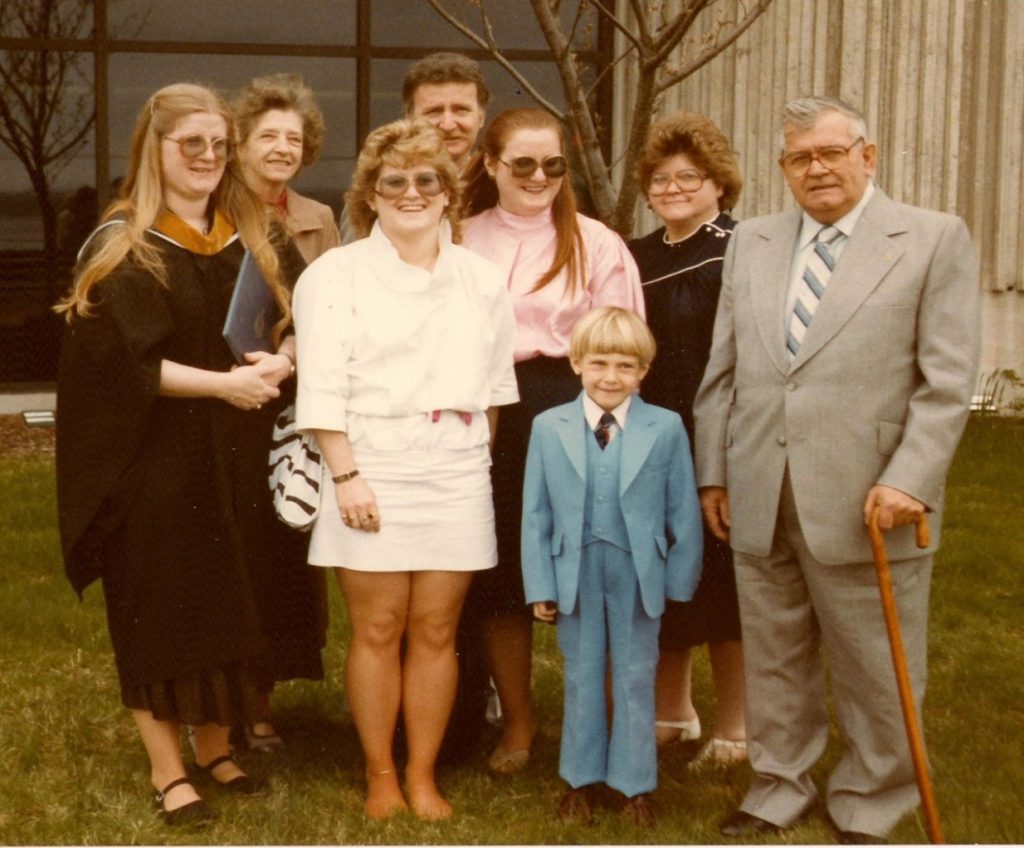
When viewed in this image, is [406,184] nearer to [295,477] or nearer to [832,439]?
[295,477]

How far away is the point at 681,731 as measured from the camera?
515 centimetres

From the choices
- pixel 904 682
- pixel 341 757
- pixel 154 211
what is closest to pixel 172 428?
pixel 154 211

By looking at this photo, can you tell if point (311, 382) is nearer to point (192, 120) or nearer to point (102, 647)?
point (192, 120)

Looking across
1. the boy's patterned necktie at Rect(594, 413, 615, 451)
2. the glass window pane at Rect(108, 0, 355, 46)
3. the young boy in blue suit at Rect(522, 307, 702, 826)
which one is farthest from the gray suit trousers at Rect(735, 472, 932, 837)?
the glass window pane at Rect(108, 0, 355, 46)

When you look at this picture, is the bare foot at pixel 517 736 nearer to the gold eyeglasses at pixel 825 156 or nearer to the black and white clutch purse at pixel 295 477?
the black and white clutch purse at pixel 295 477

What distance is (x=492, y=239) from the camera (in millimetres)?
4648

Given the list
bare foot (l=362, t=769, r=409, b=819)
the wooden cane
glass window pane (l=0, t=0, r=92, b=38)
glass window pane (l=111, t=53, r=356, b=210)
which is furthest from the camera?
glass window pane (l=111, t=53, r=356, b=210)

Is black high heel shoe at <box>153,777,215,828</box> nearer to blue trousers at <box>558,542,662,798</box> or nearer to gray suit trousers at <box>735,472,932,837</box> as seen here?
blue trousers at <box>558,542,662,798</box>

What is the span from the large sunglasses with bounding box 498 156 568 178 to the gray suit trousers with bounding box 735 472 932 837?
1110 mm

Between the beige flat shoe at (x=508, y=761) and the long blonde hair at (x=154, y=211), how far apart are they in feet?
4.84

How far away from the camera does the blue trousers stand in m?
4.32

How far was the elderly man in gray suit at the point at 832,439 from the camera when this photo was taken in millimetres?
3934

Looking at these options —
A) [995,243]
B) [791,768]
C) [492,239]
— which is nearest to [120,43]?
[995,243]

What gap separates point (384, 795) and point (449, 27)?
322 inches
